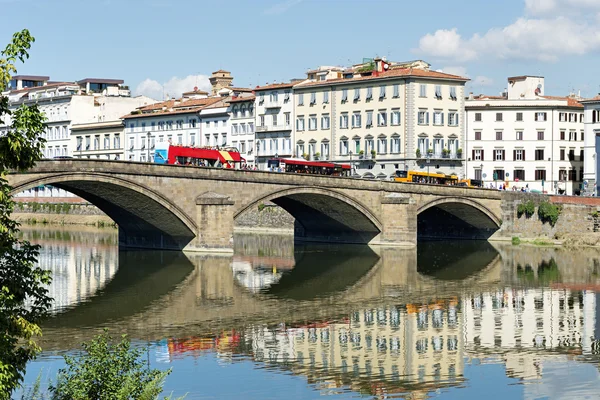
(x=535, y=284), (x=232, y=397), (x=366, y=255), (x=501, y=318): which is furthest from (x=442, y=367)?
(x=366, y=255)

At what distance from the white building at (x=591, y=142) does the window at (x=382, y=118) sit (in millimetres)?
20494

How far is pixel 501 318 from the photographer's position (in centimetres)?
4653

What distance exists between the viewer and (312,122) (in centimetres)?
11644

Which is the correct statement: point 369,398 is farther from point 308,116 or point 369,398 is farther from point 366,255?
point 308,116

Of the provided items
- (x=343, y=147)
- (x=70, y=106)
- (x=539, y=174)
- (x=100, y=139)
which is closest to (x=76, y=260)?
(x=343, y=147)

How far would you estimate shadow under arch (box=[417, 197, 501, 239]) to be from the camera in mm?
92300

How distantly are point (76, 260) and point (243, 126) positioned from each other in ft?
177

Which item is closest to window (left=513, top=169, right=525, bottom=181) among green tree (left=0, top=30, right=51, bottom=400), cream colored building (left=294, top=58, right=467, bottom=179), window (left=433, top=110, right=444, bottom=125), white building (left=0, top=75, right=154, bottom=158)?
cream colored building (left=294, top=58, right=467, bottom=179)

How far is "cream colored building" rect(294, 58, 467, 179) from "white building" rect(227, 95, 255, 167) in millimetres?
9396

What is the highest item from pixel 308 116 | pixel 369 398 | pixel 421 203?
pixel 308 116

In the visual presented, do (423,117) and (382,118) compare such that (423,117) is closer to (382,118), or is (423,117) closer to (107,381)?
(382,118)

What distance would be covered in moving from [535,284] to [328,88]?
5736 centimetres

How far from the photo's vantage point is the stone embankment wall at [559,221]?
92.0 meters

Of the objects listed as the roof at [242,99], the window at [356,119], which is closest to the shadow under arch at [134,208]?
the window at [356,119]
